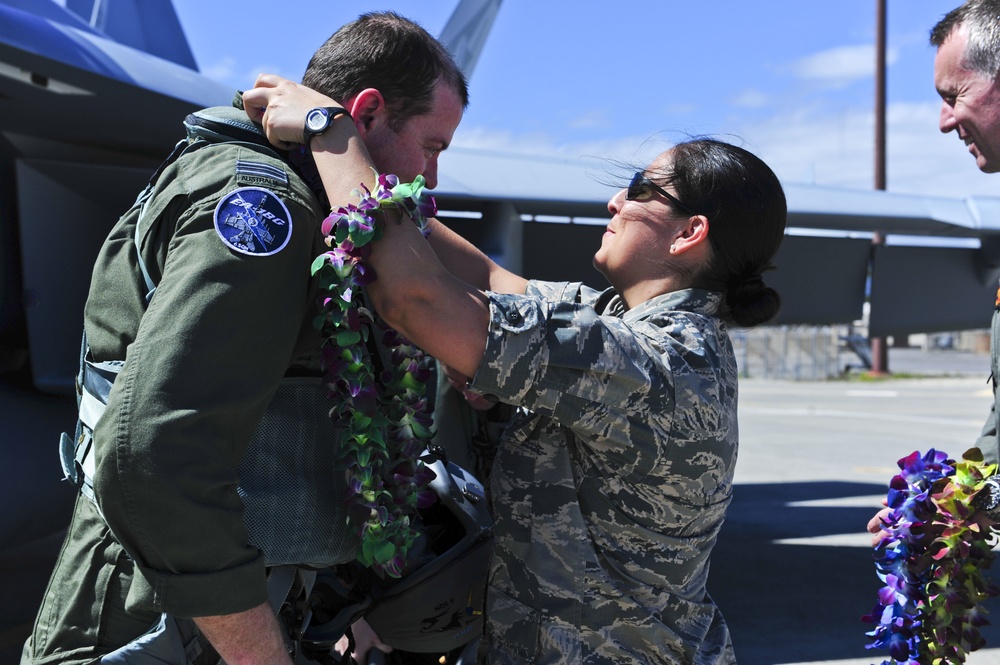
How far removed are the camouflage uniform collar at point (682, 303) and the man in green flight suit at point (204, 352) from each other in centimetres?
58

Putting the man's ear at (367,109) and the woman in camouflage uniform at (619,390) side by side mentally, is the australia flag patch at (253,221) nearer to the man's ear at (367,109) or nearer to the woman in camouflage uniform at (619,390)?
the woman in camouflage uniform at (619,390)

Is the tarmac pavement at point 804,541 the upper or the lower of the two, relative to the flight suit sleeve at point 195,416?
lower

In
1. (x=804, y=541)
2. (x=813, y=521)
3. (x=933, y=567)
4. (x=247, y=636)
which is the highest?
(x=247, y=636)

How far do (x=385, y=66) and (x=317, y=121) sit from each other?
0.22 meters

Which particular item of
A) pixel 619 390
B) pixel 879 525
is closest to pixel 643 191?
pixel 619 390

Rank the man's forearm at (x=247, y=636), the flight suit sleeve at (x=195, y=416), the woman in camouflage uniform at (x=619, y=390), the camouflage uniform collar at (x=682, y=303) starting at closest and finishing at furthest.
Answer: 1. the flight suit sleeve at (x=195, y=416)
2. the man's forearm at (x=247, y=636)
3. the woman in camouflage uniform at (x=619, y=390)
4. the camouflage uniform collar at (x=682, y=303)

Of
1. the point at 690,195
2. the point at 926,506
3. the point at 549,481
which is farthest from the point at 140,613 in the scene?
the point at 926,506

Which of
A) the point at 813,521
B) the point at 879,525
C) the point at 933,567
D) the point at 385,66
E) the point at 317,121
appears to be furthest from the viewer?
the point at 813,521

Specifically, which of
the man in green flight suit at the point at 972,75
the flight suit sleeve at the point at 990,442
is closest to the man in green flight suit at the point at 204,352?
the man in green flight suit at the point at 972,75

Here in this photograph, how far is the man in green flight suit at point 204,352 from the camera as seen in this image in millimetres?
1235

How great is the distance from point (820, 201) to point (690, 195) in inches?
291

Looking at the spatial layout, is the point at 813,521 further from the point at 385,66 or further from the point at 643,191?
the point at 385,66

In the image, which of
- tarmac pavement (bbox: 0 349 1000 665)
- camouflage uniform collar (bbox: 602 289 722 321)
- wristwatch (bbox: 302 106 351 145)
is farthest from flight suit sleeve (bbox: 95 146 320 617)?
tarmac pavement (bbox: 0 349 1000 665)

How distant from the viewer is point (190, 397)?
4.06 feet
